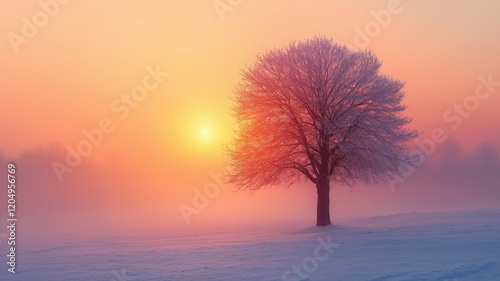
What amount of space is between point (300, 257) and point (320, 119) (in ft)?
34.1

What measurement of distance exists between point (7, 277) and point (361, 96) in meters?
19.0

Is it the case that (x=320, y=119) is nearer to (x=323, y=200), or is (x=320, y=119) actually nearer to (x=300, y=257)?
(x=323, y=200)

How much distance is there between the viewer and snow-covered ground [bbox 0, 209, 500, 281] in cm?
1358

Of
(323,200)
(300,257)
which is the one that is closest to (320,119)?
(323,200)

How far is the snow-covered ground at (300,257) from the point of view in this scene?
44.5 ft

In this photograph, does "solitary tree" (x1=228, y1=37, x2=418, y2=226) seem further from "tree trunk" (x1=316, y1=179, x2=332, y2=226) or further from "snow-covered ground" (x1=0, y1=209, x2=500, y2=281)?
"snow-covered ground" (x1=0, y1=209, x2=500, y2=281)

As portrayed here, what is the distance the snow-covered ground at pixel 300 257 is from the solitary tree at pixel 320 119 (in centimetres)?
406

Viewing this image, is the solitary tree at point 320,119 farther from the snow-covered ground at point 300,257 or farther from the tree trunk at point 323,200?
the snow-covered ground at point 300,257

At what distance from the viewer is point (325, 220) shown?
26984 mm

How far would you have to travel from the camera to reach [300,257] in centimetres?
1669

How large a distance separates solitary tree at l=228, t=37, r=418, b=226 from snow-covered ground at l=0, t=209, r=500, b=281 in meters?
4.06

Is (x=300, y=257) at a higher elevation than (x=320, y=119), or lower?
lower

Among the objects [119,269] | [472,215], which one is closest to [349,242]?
[119,269]

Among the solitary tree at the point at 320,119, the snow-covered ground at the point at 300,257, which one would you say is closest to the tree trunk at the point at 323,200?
the solitary tree at the point at 320,119
